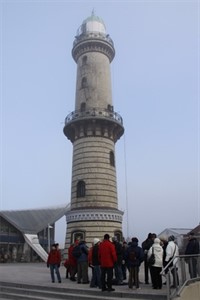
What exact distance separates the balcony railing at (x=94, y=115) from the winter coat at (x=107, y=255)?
57.2ft

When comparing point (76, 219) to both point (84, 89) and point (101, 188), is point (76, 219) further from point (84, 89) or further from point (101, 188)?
point (84, 89)

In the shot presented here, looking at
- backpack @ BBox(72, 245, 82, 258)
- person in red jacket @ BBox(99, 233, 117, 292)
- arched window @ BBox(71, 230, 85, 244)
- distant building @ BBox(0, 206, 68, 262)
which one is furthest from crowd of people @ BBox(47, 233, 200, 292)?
distant building @ BBox(0, 206, 68, 262)

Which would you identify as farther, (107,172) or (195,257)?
(107,172)

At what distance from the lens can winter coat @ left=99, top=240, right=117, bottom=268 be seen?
10.3 meters

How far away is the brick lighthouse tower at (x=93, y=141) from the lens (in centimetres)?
2562

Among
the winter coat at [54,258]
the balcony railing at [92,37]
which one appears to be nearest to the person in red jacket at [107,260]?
the winter coat at [54,258]

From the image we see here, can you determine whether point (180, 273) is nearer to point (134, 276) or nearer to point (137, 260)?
point (137, 260)

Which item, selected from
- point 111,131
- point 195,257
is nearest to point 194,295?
point 195,257

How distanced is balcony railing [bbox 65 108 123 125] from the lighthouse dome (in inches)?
302

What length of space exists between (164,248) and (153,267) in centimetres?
87

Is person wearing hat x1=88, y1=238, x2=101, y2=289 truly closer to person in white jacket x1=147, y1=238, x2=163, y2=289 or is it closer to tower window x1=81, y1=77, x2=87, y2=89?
person in white jacket x1=147, y1=238, x2=163, y2=289

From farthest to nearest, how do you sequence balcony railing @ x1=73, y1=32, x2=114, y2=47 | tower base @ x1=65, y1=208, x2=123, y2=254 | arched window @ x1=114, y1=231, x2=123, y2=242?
balcony railing @ x1=73, y1=32, x2=114, y2=47
arched window @ x1=114, y1=231, x2=123, y2=242
tower base @ x1=65, y1=208, x2=123, y2=254

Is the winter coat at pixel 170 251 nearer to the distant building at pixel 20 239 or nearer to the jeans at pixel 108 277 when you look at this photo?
the jeans at pixel 108 277

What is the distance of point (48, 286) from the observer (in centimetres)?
1191
